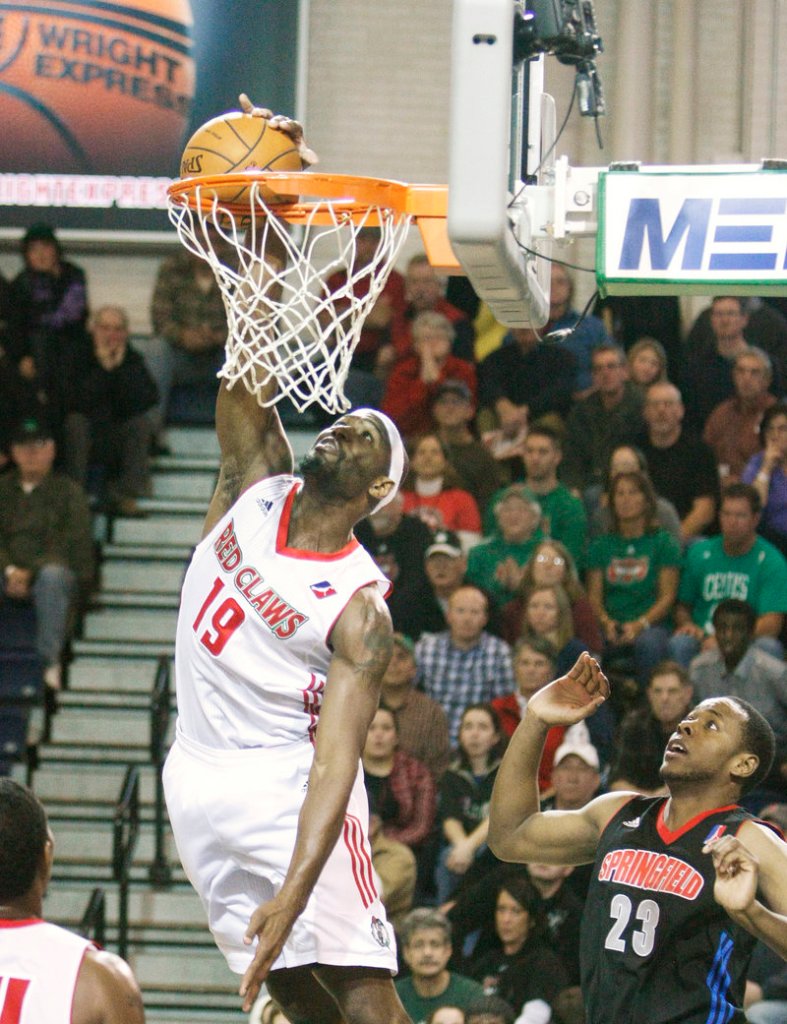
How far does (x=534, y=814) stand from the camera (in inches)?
192

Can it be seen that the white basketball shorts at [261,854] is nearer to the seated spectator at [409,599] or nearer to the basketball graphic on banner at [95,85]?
the seated spectator at [409,599]

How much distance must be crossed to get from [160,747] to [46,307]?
3.29 m

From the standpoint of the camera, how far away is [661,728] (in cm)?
793

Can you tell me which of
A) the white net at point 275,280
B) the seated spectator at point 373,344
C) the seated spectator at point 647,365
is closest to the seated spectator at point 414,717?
the seated spectator at point 373,344

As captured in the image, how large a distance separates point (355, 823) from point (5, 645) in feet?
17.9

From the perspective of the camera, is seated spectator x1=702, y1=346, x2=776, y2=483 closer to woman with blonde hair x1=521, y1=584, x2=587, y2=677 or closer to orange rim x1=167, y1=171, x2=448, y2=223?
woman with blonde hair x1=521, y1=584, x2=587, y2=677

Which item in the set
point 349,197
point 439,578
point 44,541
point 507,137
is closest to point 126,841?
point 44,541

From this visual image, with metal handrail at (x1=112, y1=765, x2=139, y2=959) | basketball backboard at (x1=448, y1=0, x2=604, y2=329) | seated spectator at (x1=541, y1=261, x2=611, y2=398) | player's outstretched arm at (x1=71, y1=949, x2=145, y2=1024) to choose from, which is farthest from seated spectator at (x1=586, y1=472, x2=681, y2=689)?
player's outstretched arm at (x1=71, y1=949, x2=145, y2=1024)

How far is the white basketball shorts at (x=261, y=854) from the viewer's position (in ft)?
14.4

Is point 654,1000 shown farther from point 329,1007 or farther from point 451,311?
point 451,311

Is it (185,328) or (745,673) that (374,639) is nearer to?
(745,673)

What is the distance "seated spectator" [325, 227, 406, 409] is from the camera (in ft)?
34.1

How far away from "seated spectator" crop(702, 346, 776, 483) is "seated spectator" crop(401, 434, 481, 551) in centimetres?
139

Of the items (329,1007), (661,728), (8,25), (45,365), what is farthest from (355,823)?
(8,25)
